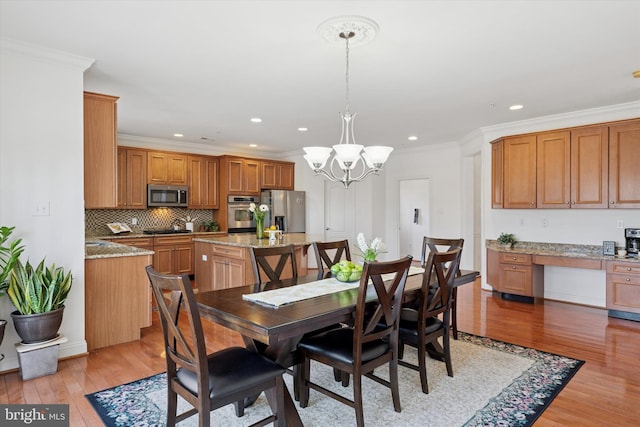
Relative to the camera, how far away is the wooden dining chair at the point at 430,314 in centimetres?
259

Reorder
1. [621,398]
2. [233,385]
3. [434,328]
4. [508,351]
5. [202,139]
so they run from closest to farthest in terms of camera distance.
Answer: [233,385], [621,398], [434,328], [508,351], [202,139]

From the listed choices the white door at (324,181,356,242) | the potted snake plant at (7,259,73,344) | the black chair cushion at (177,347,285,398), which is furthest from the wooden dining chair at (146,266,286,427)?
the white door at (324,181,356,242)

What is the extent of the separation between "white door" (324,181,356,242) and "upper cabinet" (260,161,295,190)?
33.4 inches

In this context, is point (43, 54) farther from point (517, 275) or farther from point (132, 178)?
point (517, 275)

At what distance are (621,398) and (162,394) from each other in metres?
3.18

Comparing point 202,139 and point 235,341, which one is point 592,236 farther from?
point 202,139

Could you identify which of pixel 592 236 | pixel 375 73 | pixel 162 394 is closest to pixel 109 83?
pixel 375 73

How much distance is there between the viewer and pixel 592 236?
492 cm

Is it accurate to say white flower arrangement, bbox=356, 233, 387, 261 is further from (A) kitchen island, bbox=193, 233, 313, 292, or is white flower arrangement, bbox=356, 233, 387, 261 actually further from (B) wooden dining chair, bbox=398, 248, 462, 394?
(A) kitchen island, bbox=193, 233, 313, 292

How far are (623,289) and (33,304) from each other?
19.2 feet

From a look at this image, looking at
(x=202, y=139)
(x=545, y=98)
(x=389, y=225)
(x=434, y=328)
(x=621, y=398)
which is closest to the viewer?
(x=621, y=398)

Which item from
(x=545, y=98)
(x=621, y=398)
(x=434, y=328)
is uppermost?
(x=545, y=98)

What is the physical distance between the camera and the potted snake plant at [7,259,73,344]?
2.75 m

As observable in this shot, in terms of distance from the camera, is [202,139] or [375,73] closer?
[375,73]
